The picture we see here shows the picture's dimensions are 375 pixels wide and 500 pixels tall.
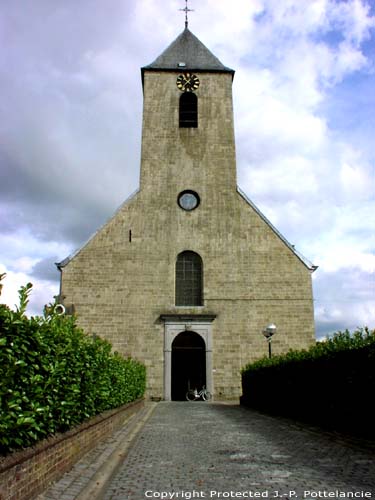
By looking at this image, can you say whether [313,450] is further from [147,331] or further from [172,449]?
[147,331]

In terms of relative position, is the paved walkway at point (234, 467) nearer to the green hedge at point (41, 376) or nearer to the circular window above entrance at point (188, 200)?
the green hedge at point (41, 376)

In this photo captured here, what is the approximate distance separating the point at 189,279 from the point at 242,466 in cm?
1531

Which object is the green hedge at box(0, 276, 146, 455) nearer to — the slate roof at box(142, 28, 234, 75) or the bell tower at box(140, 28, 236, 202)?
the bell tower at box(140, 28, 236, 202)

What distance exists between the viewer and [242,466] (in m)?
6.23

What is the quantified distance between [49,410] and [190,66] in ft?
75.9

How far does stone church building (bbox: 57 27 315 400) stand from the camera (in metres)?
20.3

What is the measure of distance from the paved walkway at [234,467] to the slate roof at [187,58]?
2020 centimetres

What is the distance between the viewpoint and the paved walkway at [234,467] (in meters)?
5.04

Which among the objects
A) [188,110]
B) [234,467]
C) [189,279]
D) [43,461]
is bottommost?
[234,467]

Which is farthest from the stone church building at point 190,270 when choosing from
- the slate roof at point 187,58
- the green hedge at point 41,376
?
the green hedge at point 41,376

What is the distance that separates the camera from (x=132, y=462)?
22.3 feet

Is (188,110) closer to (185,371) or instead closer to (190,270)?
(190,270)

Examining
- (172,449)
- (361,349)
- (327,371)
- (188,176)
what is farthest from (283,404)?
(188,176)

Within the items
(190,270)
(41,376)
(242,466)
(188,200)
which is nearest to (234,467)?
(242,466)
